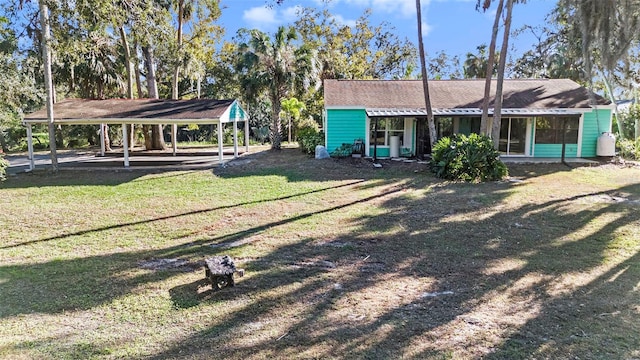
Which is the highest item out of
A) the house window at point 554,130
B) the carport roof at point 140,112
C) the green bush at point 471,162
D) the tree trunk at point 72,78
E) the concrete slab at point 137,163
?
the tree trunk at point 72,78

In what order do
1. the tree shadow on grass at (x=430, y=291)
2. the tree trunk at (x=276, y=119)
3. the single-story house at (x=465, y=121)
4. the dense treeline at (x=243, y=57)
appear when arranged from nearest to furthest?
1. the tree shadow on grass at (x=430, y=291)
2. the dense treeline at (x=243, y=57)
3. the single-story house at (x=465, y=121)
4. the tree trunk at (x=276, y=119)

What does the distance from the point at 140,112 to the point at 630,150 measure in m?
19.8

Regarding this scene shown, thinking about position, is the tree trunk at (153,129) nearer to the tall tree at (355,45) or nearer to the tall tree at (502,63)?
the tall tree at (355,45)

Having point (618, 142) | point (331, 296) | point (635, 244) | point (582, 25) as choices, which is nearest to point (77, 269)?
point (331, 296)

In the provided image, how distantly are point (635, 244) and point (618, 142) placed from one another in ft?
45.1

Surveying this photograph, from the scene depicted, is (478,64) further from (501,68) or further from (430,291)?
(430,291)

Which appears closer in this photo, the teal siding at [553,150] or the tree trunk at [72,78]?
the teal siding at [553,150]

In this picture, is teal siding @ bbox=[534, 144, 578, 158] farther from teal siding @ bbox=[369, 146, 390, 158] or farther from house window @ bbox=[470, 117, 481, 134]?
teal siding @ bbox=[369, 146, 390, 158]

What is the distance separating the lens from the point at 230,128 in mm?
30516

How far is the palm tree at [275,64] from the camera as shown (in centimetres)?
1933

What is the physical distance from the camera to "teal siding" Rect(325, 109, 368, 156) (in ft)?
57.1

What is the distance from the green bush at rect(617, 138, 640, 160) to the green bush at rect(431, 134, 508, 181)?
7824 mm

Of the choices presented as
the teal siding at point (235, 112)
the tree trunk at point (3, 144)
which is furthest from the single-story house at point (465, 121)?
the tree trunk at point (3, 144)

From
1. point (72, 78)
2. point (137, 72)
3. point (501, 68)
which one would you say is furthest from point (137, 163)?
point (501, 68)
